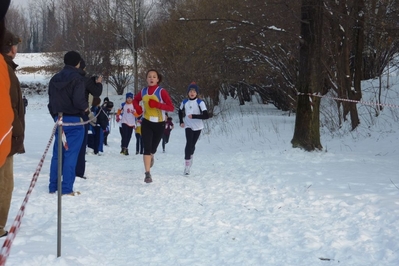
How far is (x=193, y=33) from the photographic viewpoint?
28531 millimetres

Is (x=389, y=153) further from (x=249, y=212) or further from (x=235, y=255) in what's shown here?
(x=235, y=255)

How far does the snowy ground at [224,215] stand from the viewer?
15.3 feet

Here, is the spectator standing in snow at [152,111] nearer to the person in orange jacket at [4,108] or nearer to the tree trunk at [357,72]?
the person in orange jacket at [4,108]

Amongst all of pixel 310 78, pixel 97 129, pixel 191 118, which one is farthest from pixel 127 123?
pixel 310 78

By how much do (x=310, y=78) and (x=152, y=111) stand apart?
453cm

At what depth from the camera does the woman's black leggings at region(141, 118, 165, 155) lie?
28.4 ft

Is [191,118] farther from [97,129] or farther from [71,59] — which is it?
[97,129]

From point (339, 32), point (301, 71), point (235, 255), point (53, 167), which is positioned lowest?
point (235, 255)

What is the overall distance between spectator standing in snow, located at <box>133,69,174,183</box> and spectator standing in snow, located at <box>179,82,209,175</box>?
85 centimetres

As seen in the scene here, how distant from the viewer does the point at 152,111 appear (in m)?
Answer: 8.66

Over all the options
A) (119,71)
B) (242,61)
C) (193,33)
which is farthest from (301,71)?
(119,71)

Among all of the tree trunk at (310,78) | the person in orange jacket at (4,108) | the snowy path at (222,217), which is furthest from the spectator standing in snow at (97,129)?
the person in orange jacket at (4,108)

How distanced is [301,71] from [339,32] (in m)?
4.77

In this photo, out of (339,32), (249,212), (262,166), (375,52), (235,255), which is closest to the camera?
(235,255)
